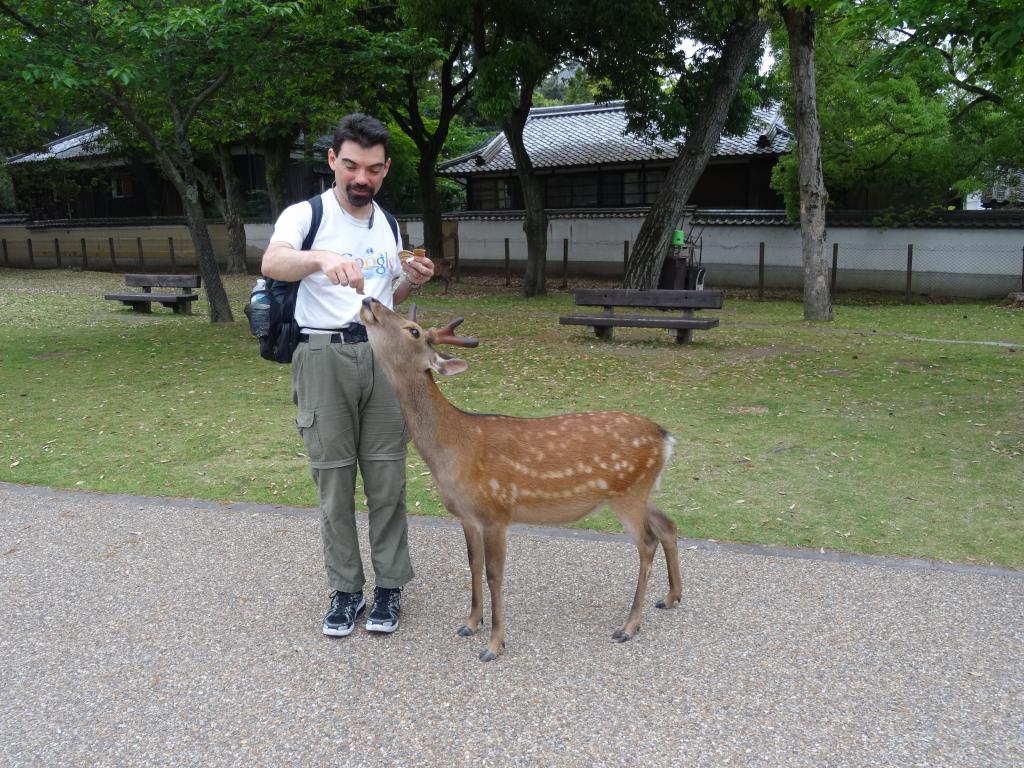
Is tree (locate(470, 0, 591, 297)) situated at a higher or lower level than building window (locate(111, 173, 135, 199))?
higher

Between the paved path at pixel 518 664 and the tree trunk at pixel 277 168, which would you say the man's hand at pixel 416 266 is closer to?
the paved path at pixel 518 664

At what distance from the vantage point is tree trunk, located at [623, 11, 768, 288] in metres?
14.8

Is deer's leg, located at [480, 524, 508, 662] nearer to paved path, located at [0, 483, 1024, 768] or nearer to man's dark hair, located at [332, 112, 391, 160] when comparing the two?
paved path, located at [0, 483, 1024, 768]

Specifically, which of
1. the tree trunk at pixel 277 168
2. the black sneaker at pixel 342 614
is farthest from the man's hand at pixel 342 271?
the tree trunk at pixel 277 168

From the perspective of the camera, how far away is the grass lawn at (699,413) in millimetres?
5102

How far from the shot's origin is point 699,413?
7.63m

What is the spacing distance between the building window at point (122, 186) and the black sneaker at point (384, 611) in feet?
108

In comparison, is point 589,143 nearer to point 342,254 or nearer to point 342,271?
point 342,254

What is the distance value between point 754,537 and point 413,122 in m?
20.0

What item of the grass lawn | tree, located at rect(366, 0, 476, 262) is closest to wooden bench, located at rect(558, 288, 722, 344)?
the grass lawn

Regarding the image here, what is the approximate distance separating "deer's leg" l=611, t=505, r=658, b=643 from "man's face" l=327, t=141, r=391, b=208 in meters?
1.71

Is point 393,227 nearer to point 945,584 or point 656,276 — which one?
point 945,584

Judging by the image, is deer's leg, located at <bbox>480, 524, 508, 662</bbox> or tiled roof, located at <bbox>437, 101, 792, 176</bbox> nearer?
deer's leg, located at <bbox>480, 524, 508, 662</bbox>

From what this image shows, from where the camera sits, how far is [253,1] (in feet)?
31.0
